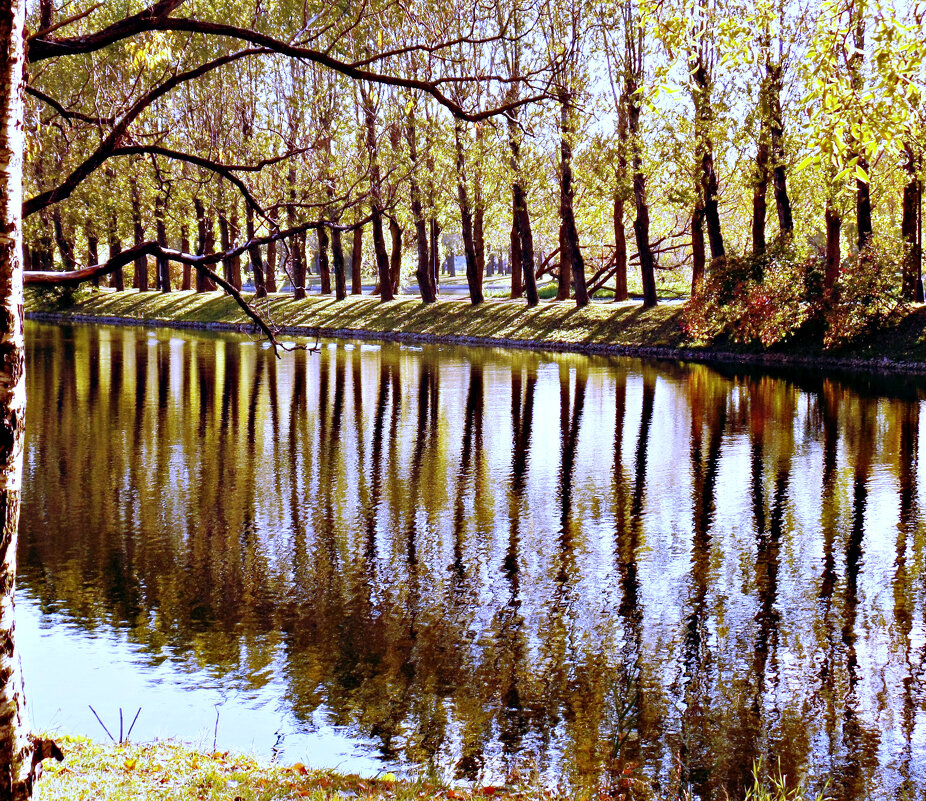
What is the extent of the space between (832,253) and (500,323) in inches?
636

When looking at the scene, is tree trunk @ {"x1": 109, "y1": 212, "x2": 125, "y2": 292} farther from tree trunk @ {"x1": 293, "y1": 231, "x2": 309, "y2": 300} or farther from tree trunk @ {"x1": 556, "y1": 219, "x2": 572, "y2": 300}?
tree trunk @ {"x1": 556, "y1": 219, "x2": 572, "y2": 300}

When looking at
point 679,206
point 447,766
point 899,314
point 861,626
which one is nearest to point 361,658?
point 447,766

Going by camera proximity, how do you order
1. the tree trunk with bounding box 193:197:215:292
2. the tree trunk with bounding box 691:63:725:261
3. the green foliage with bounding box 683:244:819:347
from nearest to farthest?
the green foliage with bounding box 683:244:819:347 → the tree trunk with bounding box 691:63:725:261 → the tree trunk with bounding box 193:197:215:292

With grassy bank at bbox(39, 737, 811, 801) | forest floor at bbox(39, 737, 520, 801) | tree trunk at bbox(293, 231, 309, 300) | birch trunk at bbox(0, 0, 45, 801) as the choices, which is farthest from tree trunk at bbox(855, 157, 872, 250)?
birch trunk at bbox(0, 0, 45, 801)

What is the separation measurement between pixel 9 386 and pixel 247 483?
12.8 m

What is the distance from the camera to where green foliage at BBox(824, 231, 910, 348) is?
3756 centimetres

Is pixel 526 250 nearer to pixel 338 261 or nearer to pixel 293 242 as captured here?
pixel 338 261

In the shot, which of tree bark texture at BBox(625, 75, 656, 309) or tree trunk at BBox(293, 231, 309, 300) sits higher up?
tree bark texture at BBox(625, 75, 656, 309)

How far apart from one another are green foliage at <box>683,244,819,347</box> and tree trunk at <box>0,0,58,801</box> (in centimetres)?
3717

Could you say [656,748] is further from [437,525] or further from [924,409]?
[924,409]

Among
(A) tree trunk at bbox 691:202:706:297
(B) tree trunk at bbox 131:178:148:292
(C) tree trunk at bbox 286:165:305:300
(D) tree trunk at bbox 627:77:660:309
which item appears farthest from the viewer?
(B) tree trunk at bbox 131:178:148:292

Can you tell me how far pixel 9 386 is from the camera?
4.69 m

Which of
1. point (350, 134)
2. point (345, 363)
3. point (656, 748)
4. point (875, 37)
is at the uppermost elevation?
point (350, 134)

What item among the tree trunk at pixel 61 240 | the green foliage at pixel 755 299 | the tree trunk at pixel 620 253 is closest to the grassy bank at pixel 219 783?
the green foliage at pixel 755 299
